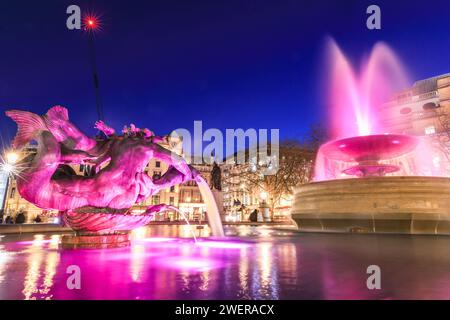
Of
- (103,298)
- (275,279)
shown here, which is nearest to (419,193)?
(275,279)

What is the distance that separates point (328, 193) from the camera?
552 inches

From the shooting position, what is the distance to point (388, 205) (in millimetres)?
12555

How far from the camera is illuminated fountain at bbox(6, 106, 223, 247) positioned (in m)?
6.95

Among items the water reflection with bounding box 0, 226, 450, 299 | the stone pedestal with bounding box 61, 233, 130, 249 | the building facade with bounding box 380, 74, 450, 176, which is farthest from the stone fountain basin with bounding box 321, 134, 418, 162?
the building facade with bounding box 380, 74, 450, 176

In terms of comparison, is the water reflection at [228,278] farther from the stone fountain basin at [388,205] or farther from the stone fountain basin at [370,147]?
the stone fountain basin at [370,147]

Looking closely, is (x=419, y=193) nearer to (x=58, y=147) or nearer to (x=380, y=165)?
(x=380, y=165)

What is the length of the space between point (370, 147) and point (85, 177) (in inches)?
563

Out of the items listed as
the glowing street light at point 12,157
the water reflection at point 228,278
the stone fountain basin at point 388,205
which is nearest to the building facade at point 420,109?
the stone fountain basin at point 388,205

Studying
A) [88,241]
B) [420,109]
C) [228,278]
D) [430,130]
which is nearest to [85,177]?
[88,241]

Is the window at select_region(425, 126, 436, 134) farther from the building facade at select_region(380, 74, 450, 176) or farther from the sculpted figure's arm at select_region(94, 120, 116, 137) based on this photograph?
the sculpted figure's arm at select_region(94, 120, 116, 137)

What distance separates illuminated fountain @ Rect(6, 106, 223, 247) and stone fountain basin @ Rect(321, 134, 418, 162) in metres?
Answer: 10.7

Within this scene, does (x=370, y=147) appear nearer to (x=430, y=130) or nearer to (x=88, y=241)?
(x=88, y=241)

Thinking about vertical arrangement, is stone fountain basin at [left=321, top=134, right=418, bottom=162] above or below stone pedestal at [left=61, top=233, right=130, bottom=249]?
above
